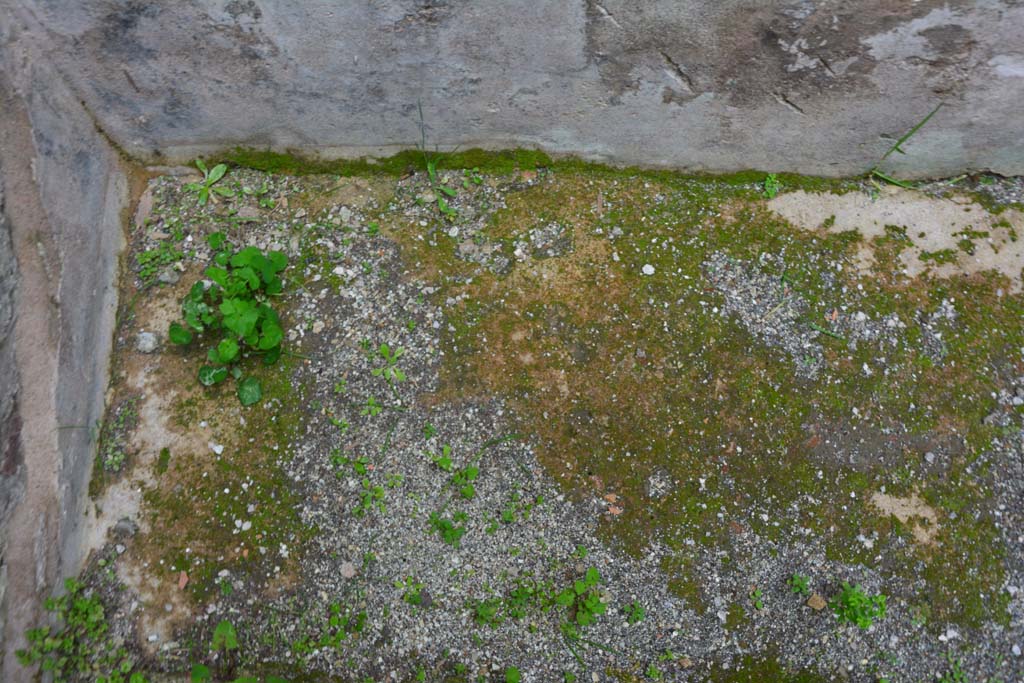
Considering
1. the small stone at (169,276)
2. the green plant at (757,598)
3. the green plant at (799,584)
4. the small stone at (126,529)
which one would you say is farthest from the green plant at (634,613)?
the small stone at (169,276)

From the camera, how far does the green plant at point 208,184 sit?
258 cm

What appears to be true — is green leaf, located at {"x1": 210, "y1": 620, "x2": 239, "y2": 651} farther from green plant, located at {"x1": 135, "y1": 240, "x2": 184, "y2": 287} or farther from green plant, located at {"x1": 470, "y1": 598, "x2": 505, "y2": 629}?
green plant, located at {"x1": 135, "y1": 240, "x2": 184, "y2": 287}

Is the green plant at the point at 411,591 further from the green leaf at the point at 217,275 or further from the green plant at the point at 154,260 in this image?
the green plant at the point at 154,260

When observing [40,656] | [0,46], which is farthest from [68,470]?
[0,46]

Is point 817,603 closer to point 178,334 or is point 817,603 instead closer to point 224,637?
point 224,637

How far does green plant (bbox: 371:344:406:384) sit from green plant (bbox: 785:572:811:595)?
1.59m

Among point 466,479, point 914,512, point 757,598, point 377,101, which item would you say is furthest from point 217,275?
point 914,512

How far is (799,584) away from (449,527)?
1.26 m

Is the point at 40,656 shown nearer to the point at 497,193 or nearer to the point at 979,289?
the point at 497,193

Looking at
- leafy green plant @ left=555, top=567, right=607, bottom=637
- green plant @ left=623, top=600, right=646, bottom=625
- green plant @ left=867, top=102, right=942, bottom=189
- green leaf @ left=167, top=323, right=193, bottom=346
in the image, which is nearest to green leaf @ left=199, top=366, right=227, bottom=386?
green leaf @ left=167, top=323, right=193, bottom=346

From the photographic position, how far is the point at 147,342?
242 centimetres

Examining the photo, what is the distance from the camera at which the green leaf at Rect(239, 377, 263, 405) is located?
7.65 ft

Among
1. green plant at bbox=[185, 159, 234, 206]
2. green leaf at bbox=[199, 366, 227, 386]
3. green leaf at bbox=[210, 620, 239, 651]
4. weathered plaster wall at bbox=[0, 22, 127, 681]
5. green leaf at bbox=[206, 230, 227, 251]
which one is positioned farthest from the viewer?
green plant at bbox=[185, 159, 234, 206]

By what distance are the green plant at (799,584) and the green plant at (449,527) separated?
1.18 meters
